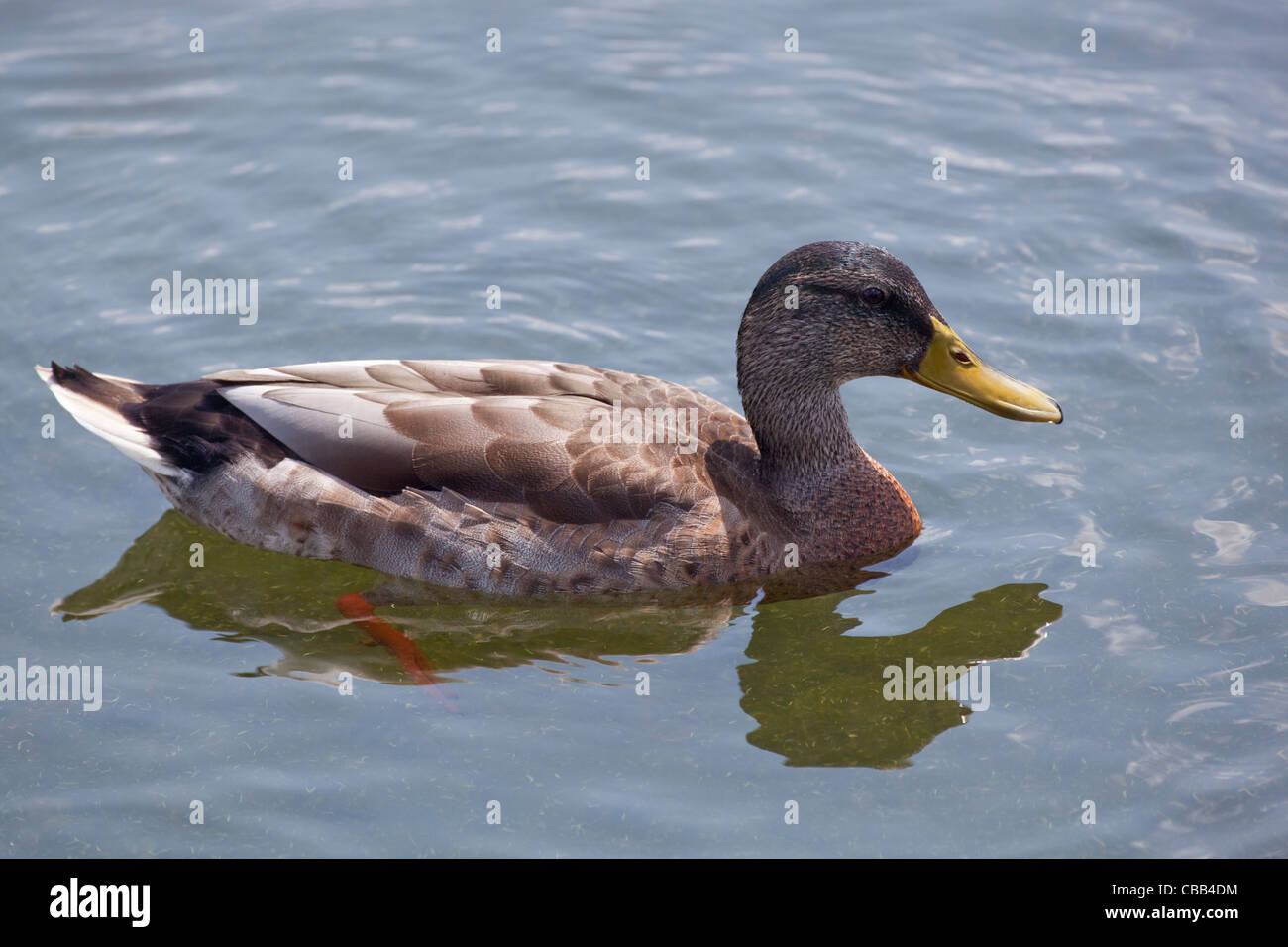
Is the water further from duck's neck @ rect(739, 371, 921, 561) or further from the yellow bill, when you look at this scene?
the yellow bill

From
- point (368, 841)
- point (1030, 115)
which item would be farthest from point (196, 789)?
point (1030, 115)

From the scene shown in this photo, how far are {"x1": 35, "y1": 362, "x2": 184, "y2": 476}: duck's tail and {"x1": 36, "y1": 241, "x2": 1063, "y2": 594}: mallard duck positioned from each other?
0.04ft

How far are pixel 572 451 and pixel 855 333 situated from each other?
166 centimetres

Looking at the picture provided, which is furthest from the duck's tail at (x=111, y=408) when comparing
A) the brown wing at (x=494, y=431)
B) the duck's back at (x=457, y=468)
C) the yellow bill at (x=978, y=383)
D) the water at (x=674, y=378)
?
the yellow bill at (x=978, y=383)

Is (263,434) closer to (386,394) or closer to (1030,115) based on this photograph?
(386,394)

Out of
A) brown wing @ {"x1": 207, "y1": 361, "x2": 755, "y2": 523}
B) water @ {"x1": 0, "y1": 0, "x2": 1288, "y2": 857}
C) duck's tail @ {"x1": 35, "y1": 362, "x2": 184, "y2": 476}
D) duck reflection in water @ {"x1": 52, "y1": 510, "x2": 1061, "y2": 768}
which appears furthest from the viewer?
duck's tail @ {"x1": 35, "y1": 362, "x2": 184, "y2": 476}

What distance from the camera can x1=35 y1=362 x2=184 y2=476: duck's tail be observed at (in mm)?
8250

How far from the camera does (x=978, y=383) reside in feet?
27.2

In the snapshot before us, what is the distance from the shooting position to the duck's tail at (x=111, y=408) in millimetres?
8250

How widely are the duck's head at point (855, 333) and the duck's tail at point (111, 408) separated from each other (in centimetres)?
322

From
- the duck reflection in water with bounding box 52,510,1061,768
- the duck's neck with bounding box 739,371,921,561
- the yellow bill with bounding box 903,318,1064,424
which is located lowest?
the duck reflection in water with bounding box 52,510,1061,768

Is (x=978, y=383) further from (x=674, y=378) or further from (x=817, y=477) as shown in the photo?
(x=674, y=378)

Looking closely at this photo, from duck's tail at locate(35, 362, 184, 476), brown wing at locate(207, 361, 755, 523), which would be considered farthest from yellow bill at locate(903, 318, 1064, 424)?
duck's tail at locate(35, 362, 184, 476)

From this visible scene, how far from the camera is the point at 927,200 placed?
440 inches
